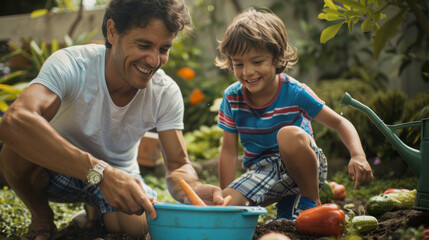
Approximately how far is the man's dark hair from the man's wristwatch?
33.6 inches

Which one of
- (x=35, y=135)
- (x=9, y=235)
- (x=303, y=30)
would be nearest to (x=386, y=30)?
(x=35, y=135)

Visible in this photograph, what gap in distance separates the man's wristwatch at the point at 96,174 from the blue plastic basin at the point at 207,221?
322 mm

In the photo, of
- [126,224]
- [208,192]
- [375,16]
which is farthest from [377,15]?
[126,224]

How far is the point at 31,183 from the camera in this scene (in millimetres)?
2537

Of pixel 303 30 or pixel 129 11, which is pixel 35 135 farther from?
pixel 303 30

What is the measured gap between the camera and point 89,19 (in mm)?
6828

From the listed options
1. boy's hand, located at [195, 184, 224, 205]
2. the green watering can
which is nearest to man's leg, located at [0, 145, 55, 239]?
boy's hand, located at [195, 184, 224, 205]

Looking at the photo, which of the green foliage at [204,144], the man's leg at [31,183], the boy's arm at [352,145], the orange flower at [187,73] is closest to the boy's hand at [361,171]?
the boy's arm at [352,145]

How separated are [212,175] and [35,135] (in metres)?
2.88

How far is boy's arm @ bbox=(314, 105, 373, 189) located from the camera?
2203mm

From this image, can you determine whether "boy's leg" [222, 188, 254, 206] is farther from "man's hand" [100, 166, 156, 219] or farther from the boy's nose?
"man's hand" [100, 166, 156, 219]

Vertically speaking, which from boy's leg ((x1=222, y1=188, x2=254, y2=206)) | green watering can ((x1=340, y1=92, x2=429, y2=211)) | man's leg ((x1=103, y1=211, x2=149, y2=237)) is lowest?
man's leg ((x1=103, y1=211, x2=149, y2=237))

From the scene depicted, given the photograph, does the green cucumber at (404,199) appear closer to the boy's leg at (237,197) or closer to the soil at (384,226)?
the soil at (384,226)

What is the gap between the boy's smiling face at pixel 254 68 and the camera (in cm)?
257
